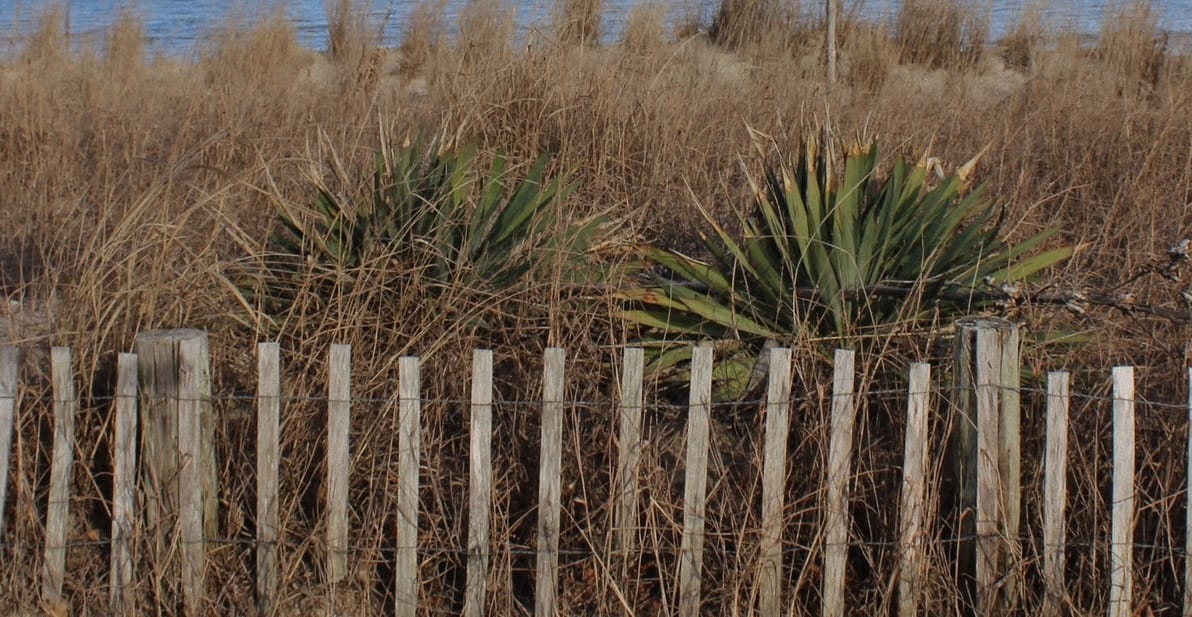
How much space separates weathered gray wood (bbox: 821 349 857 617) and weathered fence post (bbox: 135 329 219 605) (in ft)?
5.11

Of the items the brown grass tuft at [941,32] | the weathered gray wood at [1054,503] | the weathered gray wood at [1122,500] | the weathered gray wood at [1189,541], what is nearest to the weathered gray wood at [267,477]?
the weathered gray wood at [1054,503]

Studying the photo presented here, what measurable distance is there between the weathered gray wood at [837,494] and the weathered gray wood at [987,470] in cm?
31

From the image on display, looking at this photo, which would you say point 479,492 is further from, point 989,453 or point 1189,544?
point 1189,544

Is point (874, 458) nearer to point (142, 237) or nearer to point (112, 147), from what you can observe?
point (142, 237)

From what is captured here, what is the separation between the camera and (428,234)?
4223 millimetres

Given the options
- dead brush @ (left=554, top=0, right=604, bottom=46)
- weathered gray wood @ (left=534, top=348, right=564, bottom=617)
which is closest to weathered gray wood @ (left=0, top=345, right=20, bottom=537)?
weathered gray wood @ (left=534, top=348, right=564, bottom=617)

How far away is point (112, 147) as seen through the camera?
6.91 metres

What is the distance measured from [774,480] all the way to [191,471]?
144 centimetres

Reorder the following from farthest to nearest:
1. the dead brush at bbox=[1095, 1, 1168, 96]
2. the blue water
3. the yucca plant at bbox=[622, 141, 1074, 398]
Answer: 1. the blue water
2. the dead brush at bbox=[1095, 1, 1168, 96]
3. the yucca plant at bbox=[622, 141, 1074, 398]

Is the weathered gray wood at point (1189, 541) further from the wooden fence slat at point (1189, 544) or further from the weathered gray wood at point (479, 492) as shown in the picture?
the weathered gray wood at point (479, 492)

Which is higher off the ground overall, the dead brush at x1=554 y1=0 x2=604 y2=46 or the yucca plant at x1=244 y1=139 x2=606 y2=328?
the dead brush at x1=554 y1=0 x2=604 y2=46

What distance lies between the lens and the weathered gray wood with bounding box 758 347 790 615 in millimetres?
3273

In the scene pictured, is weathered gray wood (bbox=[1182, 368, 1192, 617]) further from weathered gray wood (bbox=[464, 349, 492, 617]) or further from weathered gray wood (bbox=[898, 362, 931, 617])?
weathered gray wood (bbox=[464, 349, 492, 617])

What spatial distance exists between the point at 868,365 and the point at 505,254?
50.6 inches
